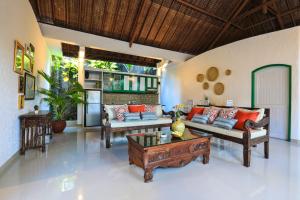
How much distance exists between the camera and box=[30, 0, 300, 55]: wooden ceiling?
196 inches

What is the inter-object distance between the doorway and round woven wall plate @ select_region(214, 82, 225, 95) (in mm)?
1094

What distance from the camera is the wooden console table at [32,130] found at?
3.26m

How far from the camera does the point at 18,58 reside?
310 cm

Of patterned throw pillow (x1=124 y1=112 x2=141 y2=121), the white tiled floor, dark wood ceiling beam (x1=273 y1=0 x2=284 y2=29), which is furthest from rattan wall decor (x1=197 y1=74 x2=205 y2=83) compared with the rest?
the white tiled floor

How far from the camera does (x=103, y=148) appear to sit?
3.78m

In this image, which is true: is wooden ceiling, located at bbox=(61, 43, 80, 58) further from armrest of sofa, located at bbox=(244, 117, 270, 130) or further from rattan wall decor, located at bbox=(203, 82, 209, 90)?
armrest of sofa, located at bbox=(244, 117, 270, 130)

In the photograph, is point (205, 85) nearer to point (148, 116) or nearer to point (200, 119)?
point (200, 119)

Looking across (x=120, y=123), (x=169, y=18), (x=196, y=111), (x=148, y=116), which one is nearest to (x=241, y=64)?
(x=196, y=111)

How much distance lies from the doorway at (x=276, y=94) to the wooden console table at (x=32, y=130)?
6.31 m

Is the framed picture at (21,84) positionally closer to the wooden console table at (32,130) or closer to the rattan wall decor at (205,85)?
the wooden console table at (32,130)

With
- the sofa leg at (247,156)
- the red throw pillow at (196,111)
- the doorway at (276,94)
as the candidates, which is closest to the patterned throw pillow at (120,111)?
the red throw pillow at (196,111)

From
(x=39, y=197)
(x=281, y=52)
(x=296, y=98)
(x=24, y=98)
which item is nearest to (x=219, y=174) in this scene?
(x=39, y=197)

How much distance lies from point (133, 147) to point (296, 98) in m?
4.89

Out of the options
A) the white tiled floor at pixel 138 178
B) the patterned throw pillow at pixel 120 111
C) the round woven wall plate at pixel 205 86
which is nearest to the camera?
the white tiled floor at pixel 138 178
